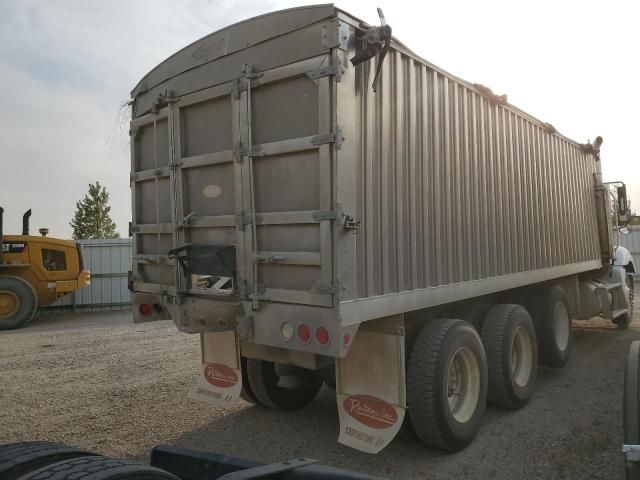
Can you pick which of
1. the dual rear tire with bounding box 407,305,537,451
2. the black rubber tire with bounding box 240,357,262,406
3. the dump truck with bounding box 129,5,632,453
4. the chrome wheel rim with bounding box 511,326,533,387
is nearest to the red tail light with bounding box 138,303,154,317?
the dump truck with bounding box 129,5,632,453

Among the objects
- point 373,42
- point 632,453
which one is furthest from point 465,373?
point 373,42

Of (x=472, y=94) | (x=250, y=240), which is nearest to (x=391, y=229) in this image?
(x=250, y=240)

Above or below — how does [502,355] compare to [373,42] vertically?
below

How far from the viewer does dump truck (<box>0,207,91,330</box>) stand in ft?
40.6

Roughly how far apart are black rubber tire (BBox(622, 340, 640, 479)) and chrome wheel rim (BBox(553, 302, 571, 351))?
3.76 meters

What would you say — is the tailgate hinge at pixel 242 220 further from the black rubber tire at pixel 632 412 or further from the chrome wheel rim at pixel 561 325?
the chrome wheel rim at pixel 561 325

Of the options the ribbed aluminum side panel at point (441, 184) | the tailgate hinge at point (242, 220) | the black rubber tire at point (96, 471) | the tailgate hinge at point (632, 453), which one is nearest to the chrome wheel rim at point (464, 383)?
the ribbed aluminum side panel at point (441, 184)

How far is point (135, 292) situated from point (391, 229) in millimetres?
2560

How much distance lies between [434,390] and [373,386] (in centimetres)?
49

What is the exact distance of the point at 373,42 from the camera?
3484 mm

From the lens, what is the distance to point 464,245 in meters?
4.77

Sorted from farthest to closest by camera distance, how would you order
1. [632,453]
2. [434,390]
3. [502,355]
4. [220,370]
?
[502,355] < [220,370] < [434,390] < [632,453]

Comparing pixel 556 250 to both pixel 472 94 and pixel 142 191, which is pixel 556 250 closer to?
pixel 472 94

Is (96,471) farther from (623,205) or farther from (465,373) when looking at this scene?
(623,205)
